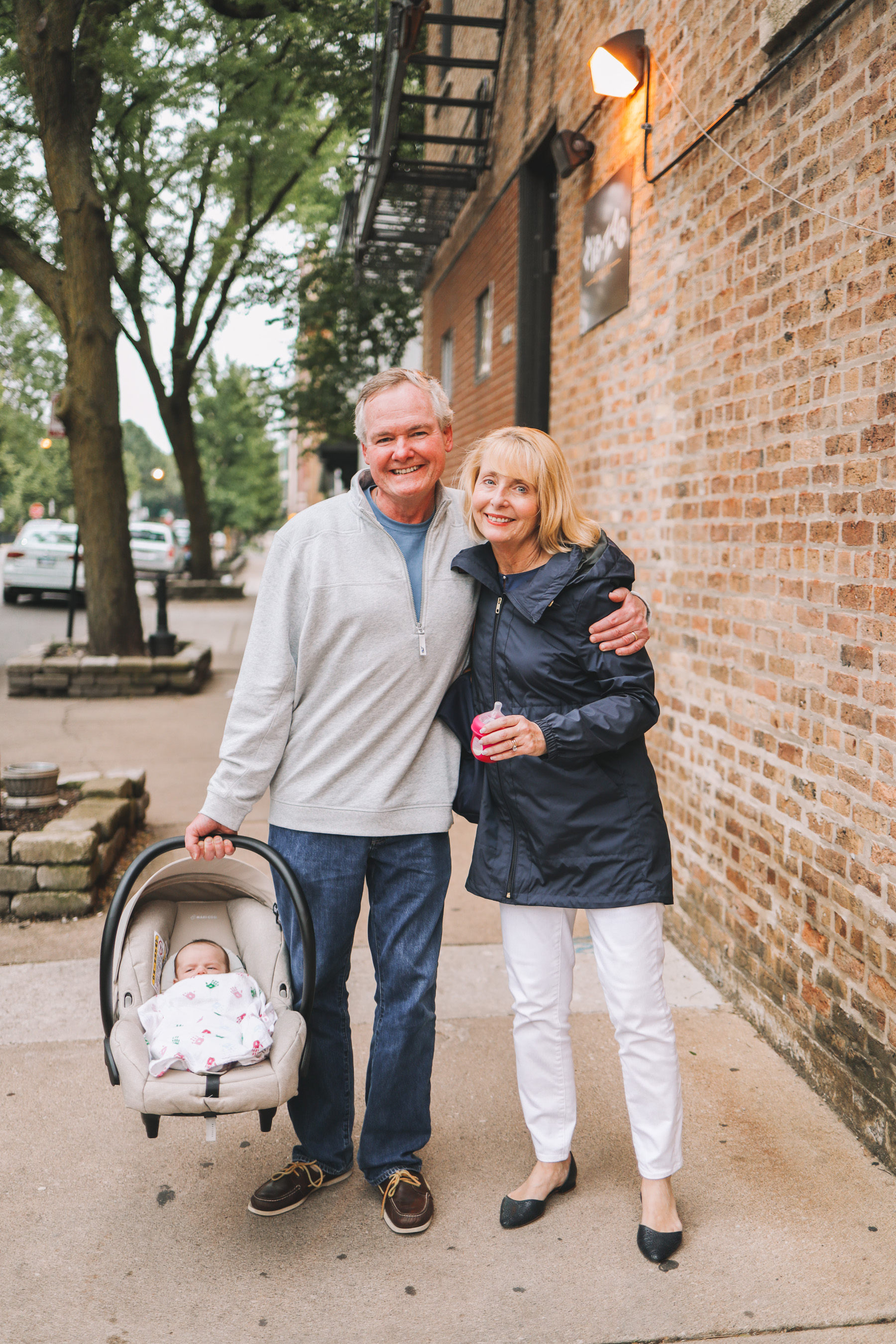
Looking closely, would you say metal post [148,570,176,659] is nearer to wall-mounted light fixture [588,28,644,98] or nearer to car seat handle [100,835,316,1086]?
wall-mounted light fixture [588,28,644,98]

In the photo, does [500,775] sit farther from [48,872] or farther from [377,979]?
[48,872]

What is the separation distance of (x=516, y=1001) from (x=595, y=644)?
3.13ft

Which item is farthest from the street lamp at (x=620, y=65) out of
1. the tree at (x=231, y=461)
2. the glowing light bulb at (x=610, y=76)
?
the tree at (x=231, y=461)

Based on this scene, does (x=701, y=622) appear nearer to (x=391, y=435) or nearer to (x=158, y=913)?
(x=391, y=435)

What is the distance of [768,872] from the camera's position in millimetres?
3824

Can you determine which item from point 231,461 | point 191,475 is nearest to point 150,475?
point 231,461

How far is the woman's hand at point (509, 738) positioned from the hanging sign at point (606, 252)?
3.60 metres

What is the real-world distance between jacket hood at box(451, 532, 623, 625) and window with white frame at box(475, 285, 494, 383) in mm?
7423

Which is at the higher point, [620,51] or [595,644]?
[620,51]

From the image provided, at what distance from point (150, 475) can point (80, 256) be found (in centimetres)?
7618

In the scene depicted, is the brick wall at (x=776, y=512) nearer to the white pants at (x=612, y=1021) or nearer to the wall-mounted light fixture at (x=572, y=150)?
the wall-mounted light fixture at (x=572, y=150)

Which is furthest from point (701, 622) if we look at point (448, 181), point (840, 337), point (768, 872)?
point (448, 181)

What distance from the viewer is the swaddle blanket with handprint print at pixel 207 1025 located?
2.40m

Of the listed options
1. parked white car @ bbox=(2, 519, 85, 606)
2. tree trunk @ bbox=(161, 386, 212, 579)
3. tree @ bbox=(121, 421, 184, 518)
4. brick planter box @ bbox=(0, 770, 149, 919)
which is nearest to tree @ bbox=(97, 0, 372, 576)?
tree trunk @ bbox=(161, 386, 212, 579)
